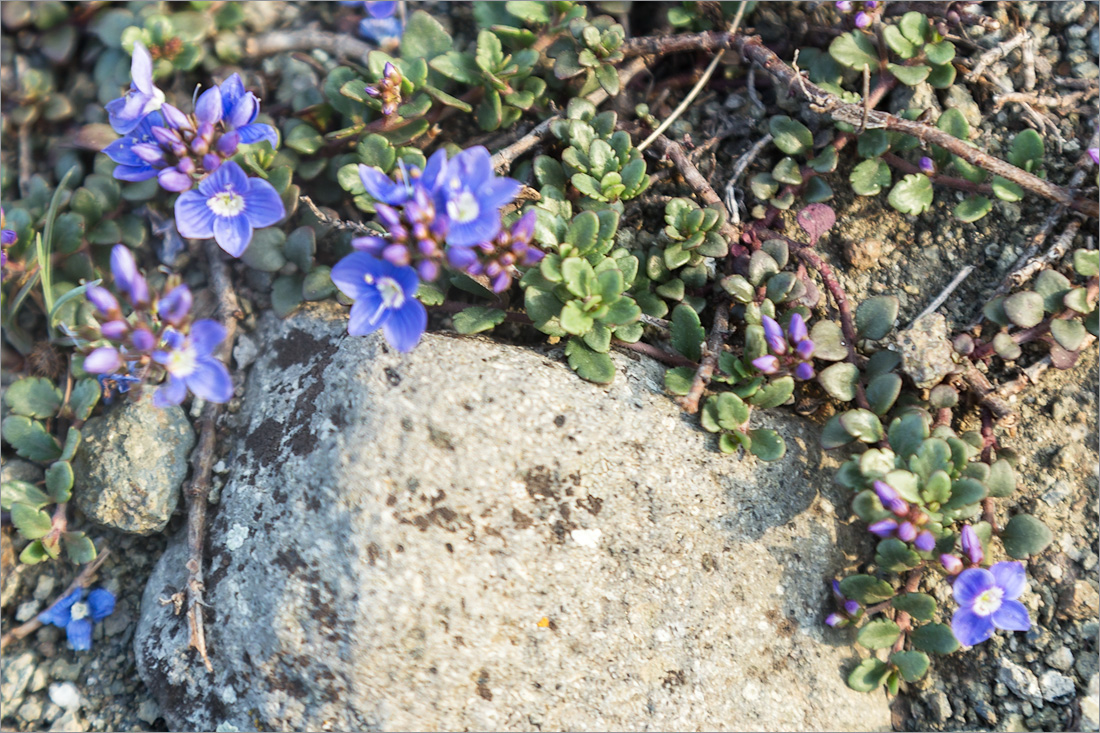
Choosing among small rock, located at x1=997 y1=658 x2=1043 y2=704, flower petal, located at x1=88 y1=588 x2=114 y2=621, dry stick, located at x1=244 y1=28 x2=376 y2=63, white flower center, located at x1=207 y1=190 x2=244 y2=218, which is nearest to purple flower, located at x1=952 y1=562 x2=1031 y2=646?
small rock, located at x1=997 y1=658 x2=1043 y2=704

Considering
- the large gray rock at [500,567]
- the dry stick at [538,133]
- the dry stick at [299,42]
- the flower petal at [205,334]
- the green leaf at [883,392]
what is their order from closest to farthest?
the flower petal at [205,334] < the large gray rock at [500,567] < the green leaf at [883,392] < the dry stick at [538,133] < the dry stick at [299,42]

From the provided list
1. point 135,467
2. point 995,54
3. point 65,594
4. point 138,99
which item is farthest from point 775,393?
point 65,594

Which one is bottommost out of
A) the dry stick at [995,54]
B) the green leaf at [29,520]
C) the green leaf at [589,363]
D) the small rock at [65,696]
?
the small rock at [65,696]

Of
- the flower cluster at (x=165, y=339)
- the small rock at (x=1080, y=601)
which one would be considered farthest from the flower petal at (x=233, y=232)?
the small rock at (x=1080, y=601)

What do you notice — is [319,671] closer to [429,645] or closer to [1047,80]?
[429,645]

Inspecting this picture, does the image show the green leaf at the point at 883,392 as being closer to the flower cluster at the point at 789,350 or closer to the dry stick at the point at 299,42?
the flower cluster at the point at 789,350

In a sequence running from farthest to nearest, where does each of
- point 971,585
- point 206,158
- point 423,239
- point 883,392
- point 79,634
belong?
point 79,634 < point 883,392 < point 206,158 < point 971,585 < point 423,239

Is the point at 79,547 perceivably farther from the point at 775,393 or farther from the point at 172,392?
the point at 775,393

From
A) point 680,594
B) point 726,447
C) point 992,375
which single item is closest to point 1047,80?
point 992,375
